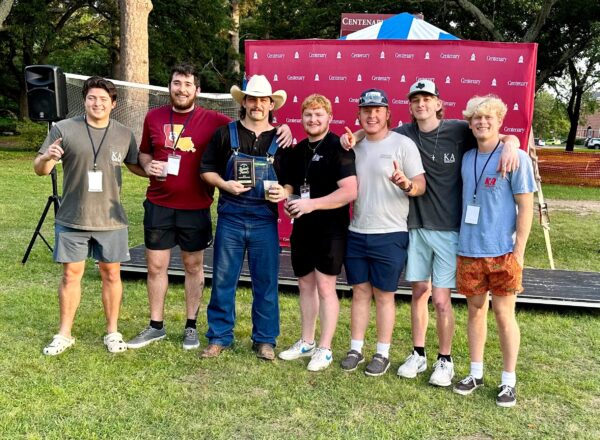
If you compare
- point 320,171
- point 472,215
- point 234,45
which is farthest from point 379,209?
point 234,45

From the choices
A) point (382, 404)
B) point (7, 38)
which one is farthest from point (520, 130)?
point (7, 38)

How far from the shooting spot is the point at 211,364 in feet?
13.1

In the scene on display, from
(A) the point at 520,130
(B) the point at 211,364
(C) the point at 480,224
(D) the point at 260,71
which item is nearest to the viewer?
(C) the point at 480,224

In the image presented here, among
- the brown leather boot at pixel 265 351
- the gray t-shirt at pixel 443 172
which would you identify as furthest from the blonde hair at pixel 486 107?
the brown leather boot at pixel 265 351

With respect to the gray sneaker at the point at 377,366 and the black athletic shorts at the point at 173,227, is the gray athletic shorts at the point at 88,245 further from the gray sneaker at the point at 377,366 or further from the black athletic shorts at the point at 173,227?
the gray sneaker at the point at 377,366

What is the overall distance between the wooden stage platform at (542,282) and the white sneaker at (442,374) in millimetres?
1652

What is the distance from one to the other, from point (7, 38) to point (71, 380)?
27975mm

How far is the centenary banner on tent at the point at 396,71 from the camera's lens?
6.17 meters

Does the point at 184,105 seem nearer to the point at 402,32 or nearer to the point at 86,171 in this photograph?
the point at 86,171

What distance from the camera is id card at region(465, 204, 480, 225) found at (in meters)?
→ 3.36

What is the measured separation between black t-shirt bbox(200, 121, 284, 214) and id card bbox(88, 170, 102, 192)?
2.30ft

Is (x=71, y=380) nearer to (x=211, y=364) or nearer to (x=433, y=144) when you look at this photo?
(x=211, y=364)

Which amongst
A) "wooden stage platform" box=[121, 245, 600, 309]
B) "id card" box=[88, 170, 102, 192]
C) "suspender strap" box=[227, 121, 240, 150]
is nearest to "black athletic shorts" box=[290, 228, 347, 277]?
"suspender strap" box=[227, 121, 240, 150]

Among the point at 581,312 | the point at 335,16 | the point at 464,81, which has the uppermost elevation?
the point at 335,16
